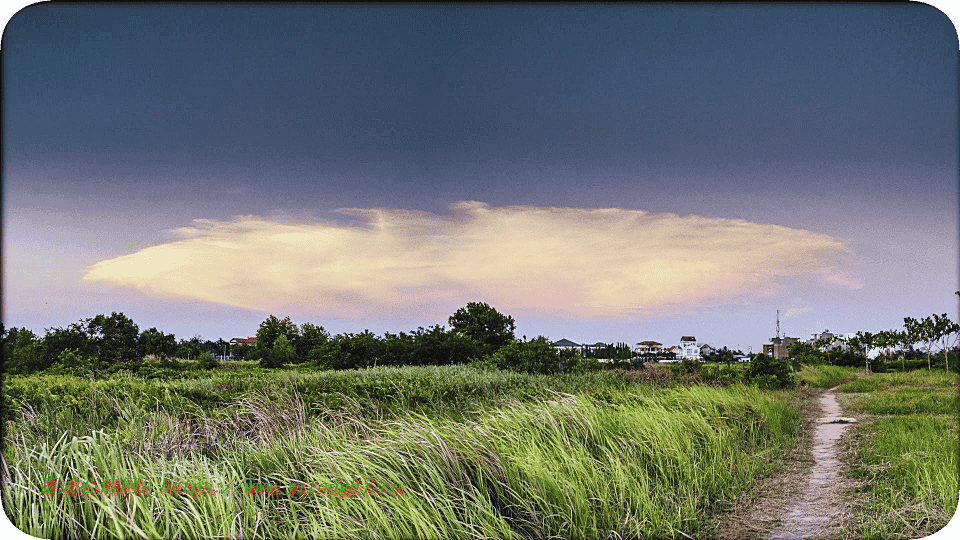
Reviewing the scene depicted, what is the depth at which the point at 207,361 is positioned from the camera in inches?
450

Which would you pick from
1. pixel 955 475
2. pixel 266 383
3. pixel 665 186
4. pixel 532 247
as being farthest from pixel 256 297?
pixel 955 475

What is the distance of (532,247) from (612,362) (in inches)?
258

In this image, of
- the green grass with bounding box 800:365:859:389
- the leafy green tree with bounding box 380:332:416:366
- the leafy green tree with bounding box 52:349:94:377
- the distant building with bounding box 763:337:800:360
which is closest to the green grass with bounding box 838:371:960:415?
the green grass with bounding box 800:365:859:389

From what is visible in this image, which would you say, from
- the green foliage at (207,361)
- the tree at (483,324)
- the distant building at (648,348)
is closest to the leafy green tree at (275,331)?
the green foliage at (207,361)

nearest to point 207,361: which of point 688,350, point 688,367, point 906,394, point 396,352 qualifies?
point 396,352

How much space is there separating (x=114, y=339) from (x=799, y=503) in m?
10.8

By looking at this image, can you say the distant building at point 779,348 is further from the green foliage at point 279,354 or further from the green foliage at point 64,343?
the green foliage at point 64,343

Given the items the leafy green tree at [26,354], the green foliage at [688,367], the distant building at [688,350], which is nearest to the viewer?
the leafy green tree at [26,354]

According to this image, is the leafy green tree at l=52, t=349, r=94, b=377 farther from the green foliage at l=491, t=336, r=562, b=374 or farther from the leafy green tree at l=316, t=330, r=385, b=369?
the green foliage at l=491, t=336, r=562, b=374

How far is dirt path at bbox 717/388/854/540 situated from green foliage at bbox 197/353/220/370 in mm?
9540

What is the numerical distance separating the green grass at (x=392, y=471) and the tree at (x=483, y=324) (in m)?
9.72

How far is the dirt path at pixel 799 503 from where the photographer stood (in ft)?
13.6

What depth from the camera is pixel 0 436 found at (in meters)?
4.61

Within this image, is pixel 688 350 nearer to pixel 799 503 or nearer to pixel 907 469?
pixel 907 469
